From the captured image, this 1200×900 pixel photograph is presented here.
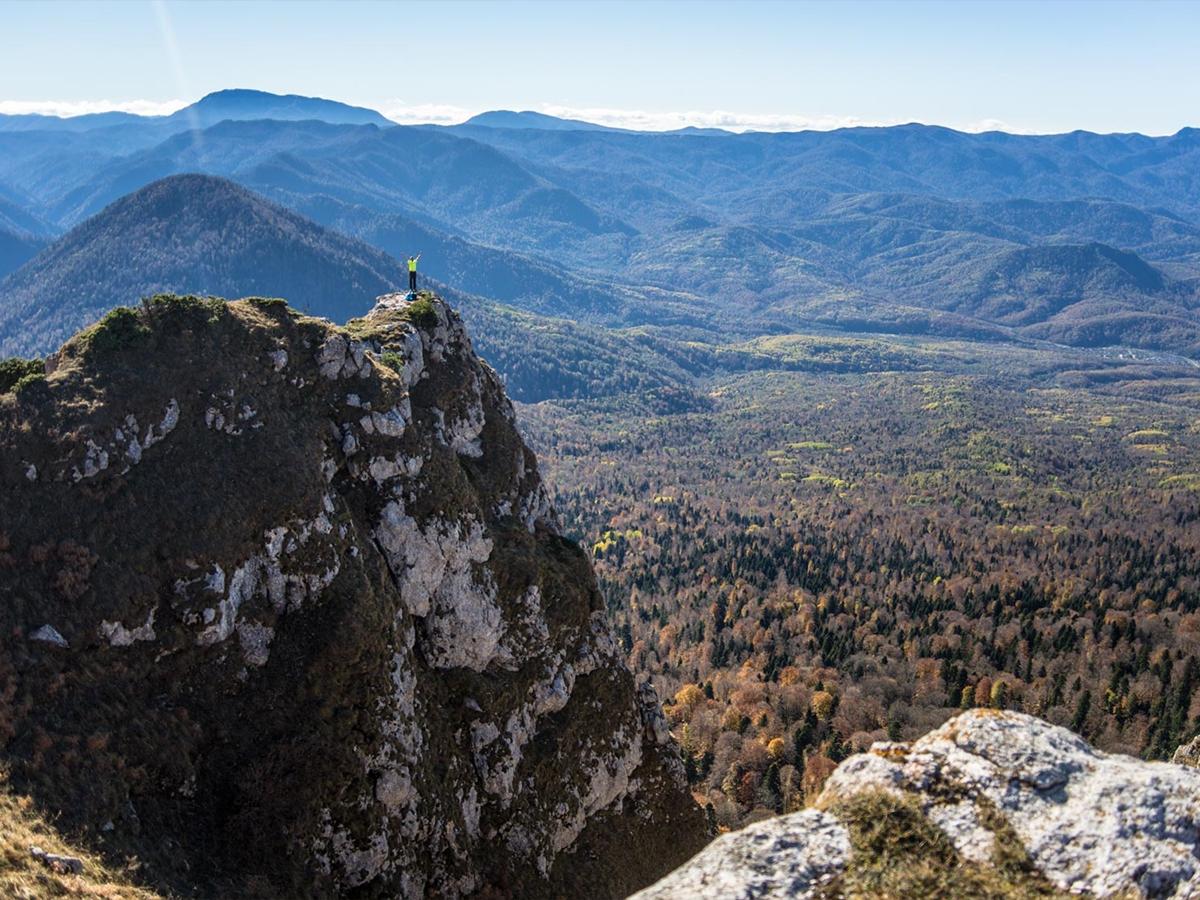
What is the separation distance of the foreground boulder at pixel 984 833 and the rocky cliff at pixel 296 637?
2750 centimetres

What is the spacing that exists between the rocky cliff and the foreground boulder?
90.2 feet

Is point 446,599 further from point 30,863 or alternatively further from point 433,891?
point 30,863

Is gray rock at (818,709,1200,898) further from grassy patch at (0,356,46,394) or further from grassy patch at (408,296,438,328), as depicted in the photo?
grassy patch at (408,296,438,328)

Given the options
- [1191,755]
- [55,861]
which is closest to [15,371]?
[55,861]

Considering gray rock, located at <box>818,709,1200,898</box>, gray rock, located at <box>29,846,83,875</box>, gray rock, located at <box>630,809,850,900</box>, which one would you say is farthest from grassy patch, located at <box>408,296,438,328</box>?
gray rock, located at <box>630,809,850,900</box>

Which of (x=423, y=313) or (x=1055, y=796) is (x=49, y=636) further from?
(x=1055, y=796)

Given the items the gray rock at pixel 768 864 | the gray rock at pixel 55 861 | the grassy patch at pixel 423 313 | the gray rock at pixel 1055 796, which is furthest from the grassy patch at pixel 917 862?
the grassy patch at pixel 423 313

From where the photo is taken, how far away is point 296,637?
164ft

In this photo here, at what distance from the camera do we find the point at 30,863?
32.2 m

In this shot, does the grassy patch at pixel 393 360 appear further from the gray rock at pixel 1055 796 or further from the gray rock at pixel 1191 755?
the gray rock at pixel 1191 755

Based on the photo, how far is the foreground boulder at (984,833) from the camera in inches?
1031

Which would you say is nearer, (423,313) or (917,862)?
(917,862)

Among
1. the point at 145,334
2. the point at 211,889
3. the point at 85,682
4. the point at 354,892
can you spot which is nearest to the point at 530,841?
the point at 354,892

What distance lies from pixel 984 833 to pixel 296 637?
39523 mm
